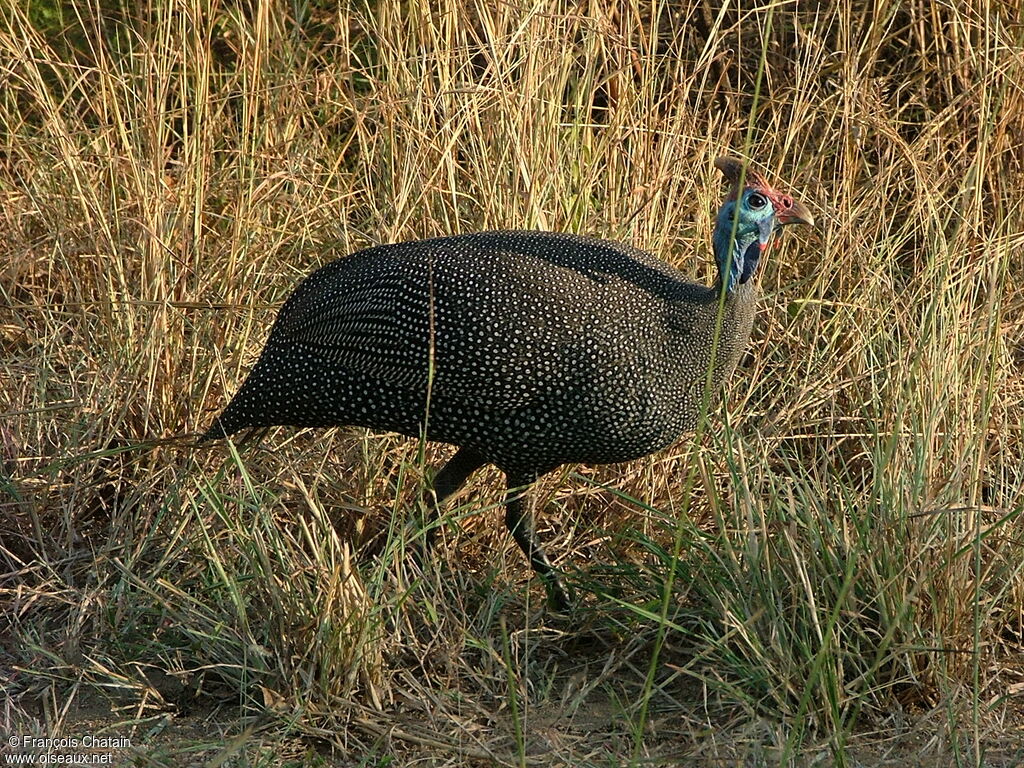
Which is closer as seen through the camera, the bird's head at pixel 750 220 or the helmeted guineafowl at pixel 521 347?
the helmeted guineafowl at pixel 521 347

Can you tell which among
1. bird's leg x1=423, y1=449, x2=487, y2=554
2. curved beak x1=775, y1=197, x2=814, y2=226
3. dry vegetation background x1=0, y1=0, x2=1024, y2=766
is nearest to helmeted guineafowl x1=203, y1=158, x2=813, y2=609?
curved beak x1=775, y1=197, x2=814, y2=226

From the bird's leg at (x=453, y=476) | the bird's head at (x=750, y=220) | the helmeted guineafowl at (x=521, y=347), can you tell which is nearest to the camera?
the helmeted guineafowl at (x=521, y=347)

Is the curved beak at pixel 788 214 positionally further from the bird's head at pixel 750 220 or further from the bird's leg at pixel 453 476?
the bird's leg at pixel 453 476

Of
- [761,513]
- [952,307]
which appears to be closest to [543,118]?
[952,307]

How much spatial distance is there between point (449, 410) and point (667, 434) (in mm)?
523

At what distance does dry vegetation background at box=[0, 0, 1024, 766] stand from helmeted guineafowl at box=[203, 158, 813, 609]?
240mm

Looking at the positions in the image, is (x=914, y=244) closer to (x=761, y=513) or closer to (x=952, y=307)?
(x=952, y=307)

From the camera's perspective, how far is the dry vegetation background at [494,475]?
288 cm

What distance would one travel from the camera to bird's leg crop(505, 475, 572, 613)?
338cm

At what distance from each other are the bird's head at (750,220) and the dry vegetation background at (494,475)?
1.25 feet

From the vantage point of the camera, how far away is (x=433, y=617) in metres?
3.03

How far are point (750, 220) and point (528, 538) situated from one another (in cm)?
97

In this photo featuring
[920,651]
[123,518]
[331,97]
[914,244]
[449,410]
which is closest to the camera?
[920,651]

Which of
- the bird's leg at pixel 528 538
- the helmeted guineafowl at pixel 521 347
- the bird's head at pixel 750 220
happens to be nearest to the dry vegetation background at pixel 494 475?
the bird's leg at pixel 528 538
